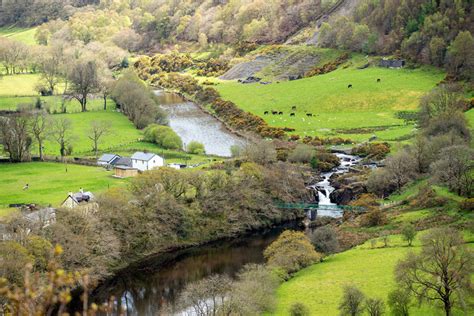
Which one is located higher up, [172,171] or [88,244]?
[172,171]

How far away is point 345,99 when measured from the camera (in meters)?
124

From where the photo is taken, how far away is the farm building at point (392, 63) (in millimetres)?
138538

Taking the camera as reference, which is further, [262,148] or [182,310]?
[262,148]

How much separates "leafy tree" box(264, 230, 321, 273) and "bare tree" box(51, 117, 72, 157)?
4711 centimetres

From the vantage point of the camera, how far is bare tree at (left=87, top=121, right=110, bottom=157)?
309 ft

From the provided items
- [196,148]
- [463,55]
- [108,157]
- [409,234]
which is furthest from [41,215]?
[463,55]

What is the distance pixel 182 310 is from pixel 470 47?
3828 inches

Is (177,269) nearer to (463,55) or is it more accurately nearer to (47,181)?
(47,181)

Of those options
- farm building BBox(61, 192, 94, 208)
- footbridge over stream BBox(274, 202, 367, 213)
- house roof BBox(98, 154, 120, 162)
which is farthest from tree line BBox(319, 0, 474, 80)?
farm building BBox(61, 192, 94, 208)

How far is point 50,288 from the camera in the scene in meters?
7.84

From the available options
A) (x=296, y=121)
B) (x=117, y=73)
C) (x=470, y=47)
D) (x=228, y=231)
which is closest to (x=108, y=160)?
(x=228, y=231)

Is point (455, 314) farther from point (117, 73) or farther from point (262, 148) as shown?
point (117, 73)

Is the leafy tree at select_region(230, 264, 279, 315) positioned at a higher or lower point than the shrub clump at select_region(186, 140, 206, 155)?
lower

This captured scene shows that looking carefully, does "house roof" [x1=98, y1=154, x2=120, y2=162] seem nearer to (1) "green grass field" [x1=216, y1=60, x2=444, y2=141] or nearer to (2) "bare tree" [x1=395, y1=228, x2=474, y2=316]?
(1) "green grass field" [x1=216, y1=60, x2=444, y2=141]
